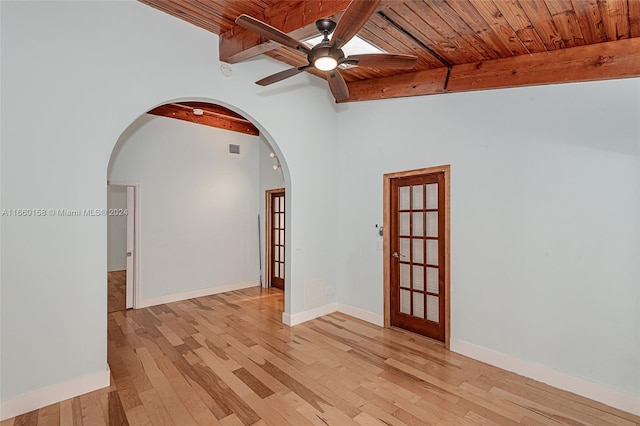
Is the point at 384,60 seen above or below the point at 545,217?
above

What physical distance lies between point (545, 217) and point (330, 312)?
305cm

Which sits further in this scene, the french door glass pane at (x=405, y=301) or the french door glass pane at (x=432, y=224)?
the french door glass pane at (x=405, y=301)

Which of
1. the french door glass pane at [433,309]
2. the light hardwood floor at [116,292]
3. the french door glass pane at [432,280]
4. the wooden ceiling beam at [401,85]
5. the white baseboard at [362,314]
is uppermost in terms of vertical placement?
the wooden ceiling beam at [401,85]

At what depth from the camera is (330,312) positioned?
15.7 feet

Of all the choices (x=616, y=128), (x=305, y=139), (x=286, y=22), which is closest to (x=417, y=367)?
(x=616, y=128)

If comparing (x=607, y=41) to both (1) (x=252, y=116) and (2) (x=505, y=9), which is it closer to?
(2) (x=505, y=9)

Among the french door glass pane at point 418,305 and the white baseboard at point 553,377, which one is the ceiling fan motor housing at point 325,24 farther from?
the white baseboard at point 553,377

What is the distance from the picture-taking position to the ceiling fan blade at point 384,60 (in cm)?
251

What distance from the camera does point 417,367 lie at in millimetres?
3186

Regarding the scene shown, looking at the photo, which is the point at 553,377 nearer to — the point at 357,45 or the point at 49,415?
the point at 357,45

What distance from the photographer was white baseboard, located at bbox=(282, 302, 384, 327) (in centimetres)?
432

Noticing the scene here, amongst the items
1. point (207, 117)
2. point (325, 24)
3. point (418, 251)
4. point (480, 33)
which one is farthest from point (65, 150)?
point (418, 251)

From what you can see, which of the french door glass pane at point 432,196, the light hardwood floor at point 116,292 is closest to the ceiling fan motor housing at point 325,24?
the french door glass pane at point 432,196

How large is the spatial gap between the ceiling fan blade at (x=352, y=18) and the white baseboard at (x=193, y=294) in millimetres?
4868
